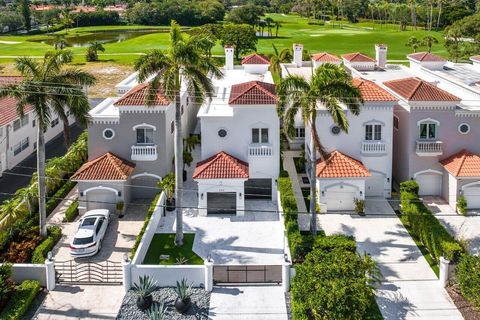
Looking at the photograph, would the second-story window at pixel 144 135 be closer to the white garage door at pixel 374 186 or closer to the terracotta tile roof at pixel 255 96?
the terracotta tile roof at pixel 255 96

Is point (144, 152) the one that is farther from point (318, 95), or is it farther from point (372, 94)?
point (372, 94)

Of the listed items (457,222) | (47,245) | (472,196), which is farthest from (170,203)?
(472,196)

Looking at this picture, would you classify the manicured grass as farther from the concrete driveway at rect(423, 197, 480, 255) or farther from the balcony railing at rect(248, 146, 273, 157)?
the concrete driveway at rect(423, 197, 480, 255)

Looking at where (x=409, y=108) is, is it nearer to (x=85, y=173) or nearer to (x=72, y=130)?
(x=85, y=173)

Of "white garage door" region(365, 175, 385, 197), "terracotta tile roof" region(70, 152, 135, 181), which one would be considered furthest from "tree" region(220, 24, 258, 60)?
"white garage door" region(365, 175, 385, 197)

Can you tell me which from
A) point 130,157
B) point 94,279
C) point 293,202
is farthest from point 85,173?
point 293,202
